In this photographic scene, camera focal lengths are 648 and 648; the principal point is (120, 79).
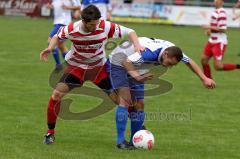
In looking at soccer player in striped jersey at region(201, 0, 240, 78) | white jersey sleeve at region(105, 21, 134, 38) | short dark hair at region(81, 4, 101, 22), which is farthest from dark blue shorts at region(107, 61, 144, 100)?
soccer player in striped jersey at region(201, 0, 240, 78)

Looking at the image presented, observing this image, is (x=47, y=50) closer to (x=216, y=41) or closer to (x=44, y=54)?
(x=44, y=54)

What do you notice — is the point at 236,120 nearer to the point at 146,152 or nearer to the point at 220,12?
the point at 146,152

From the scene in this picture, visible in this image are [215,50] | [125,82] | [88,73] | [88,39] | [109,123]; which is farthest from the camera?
[215,50]

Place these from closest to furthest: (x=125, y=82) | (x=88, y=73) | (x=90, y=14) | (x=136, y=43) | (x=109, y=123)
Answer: (x=90, y=14) → (x=136, y=43) → (x=125, y=82) → (x=88, y=73) → (x=109, y=123)

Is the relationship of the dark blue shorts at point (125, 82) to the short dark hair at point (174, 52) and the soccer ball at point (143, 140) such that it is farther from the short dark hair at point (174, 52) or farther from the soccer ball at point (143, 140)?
the short dark hair at point (174, 52)

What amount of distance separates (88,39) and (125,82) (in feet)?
2.59

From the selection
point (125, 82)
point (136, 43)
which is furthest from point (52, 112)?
point (136, 43)

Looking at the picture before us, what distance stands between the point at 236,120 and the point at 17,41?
50.8ft

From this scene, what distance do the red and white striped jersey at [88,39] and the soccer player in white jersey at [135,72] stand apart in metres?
0.26

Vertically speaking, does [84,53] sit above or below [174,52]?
below

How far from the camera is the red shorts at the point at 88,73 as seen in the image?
29.8 ft

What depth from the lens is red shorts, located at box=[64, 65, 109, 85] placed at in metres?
9.09

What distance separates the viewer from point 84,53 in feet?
29.6

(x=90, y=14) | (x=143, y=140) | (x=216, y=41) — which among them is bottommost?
(x=216, y=41)
